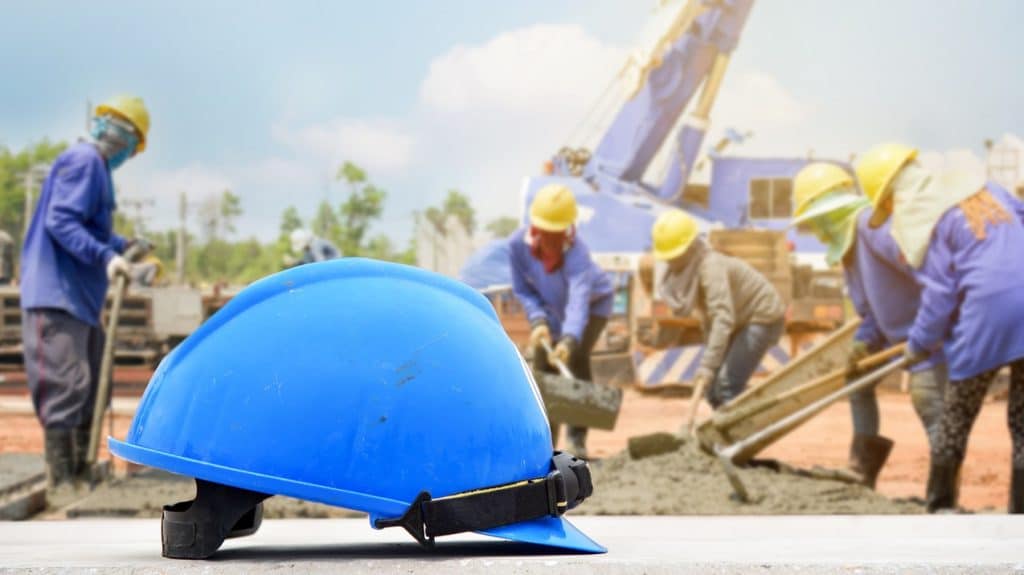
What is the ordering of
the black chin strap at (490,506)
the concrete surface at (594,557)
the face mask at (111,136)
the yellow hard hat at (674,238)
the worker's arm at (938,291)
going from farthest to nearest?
the yellow hard hat at (674,238) → the face mask at (111,136) → the worker's arm at (938,291) → the black chin strap at (490,506) → the concrete surface at (594,557)

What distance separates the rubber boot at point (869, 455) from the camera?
6.58m

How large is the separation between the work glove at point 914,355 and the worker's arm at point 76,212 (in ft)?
11.1

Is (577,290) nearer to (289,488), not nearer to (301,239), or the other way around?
(301,239)

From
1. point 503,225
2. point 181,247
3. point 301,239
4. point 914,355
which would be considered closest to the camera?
point 914,355

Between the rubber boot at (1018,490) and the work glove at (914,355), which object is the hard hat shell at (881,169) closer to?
the work glove at (914,355)

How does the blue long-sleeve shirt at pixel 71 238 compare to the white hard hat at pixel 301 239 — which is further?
the white hard hat at pixel 301 239

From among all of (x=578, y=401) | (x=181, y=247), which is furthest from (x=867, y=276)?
(x=181, y=247)

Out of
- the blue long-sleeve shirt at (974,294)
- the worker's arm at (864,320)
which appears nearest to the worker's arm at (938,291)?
the blue long-sleeve shirt at (974,294)

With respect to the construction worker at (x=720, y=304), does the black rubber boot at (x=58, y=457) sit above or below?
below

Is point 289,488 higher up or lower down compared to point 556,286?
higher up

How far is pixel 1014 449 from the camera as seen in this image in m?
5.29

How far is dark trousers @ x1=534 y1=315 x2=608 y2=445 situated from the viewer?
680 centimetres

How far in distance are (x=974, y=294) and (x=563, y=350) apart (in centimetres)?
231

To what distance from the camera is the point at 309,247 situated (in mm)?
8328
